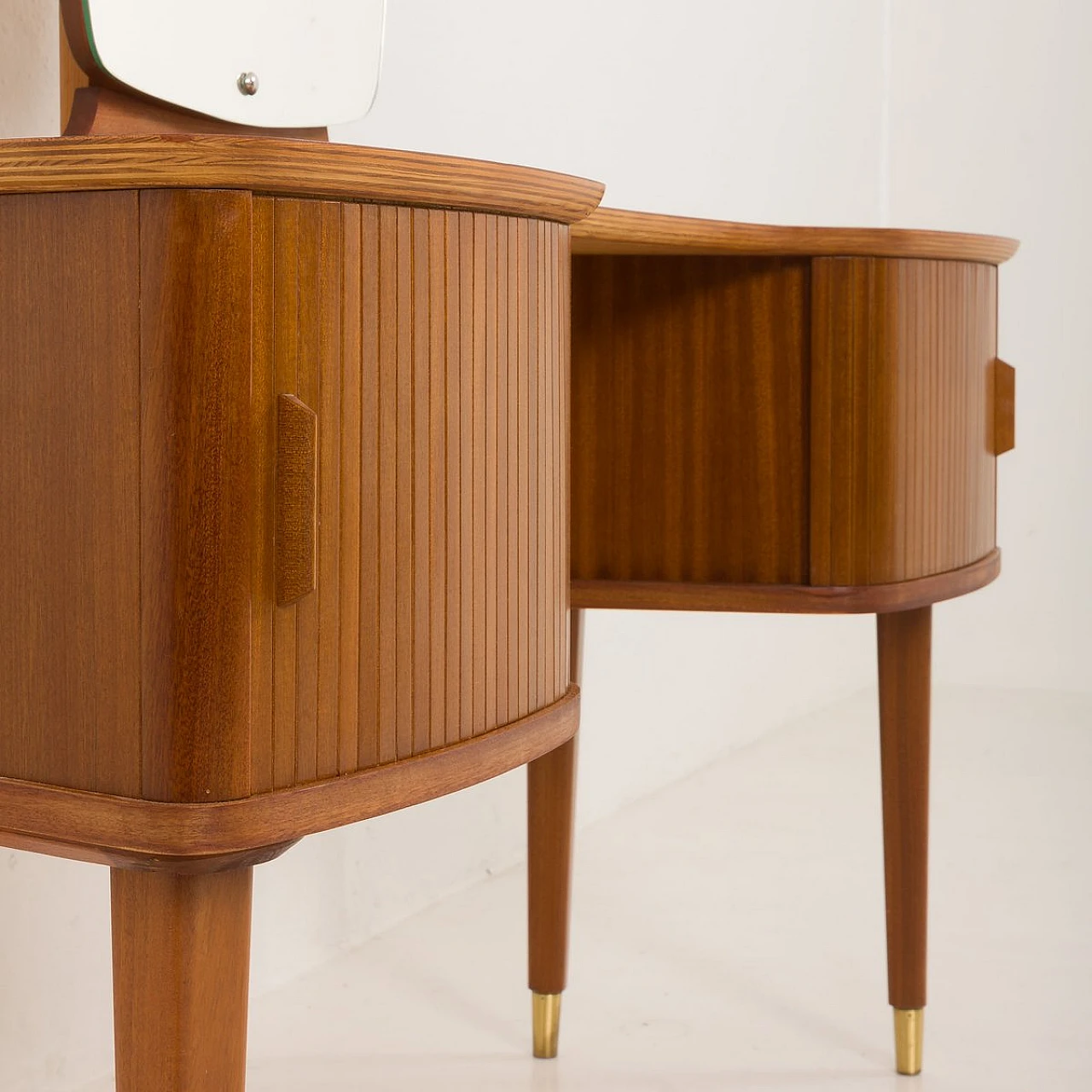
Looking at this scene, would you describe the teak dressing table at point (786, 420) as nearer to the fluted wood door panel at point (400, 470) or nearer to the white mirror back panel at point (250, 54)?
the white mirror back panel at point (250, 54)

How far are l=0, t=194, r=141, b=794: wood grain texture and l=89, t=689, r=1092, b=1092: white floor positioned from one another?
83 centimetres

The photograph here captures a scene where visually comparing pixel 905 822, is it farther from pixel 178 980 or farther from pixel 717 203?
pixel 717 203

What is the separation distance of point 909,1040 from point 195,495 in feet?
3.33

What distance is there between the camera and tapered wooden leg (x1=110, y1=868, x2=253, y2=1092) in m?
0.65

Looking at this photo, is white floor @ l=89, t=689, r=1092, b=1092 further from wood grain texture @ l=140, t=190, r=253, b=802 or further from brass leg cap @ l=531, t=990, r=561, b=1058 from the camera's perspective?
wood grain texture @ l=140, t=190, r=253, b=802

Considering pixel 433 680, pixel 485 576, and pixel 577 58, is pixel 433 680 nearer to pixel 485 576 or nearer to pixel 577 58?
pixel 485 576

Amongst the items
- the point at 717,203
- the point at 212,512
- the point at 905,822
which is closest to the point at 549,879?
the point at 905,822

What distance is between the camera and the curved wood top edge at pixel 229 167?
0.61m

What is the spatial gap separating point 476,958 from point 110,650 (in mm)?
1132

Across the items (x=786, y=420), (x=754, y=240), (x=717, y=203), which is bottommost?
(x=786, y=420)

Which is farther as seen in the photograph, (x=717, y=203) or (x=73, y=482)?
(x=717, y=203)

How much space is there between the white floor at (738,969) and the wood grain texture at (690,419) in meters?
0.49

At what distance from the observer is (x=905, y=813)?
140cm

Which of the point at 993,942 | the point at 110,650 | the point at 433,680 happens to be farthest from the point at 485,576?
the point at 993,942
